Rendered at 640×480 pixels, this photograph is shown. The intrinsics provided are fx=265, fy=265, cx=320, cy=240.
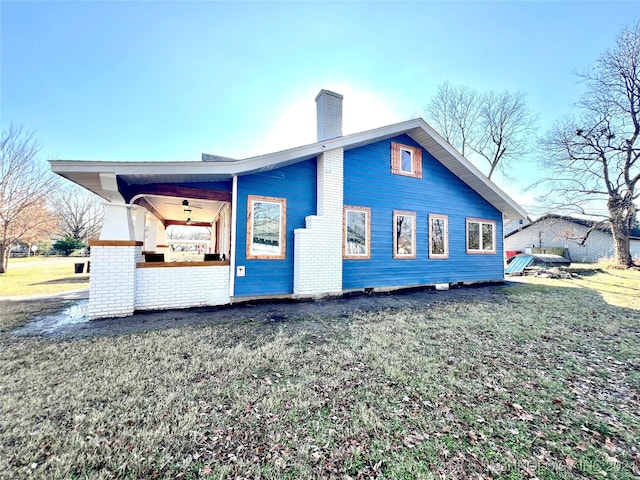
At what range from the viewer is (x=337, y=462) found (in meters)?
1.87

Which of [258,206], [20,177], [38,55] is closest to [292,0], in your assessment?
[258,206]

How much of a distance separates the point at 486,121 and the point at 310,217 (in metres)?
20.4

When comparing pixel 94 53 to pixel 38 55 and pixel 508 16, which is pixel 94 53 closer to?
pixel 38 55

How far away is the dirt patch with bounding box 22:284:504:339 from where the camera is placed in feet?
15.5

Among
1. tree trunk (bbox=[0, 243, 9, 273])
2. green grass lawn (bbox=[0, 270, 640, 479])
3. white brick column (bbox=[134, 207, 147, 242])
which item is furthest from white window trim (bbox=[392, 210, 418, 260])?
tree trunk (bbox=[0, 243, 9, 273])

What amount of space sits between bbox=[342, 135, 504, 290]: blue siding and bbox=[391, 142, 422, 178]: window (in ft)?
0.56

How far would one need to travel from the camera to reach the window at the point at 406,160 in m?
8.94

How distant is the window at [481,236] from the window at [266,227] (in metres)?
7.75

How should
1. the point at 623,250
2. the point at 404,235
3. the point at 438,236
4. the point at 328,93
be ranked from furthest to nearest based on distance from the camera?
the point at 623,250 < the point at 438,236 < the point at 404,235 < the point at 328,93

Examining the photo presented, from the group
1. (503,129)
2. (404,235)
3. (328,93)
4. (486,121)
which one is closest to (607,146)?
(503,129)

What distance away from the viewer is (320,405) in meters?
2.53

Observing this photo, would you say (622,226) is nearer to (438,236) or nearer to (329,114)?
(438,236)

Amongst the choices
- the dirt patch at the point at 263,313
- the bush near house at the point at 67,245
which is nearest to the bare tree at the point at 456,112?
the dirt patch at the point at 263,313

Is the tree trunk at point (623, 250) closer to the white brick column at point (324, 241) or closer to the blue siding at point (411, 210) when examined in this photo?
the blue siding at point (411, 210)
